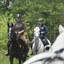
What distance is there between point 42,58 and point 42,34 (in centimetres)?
556

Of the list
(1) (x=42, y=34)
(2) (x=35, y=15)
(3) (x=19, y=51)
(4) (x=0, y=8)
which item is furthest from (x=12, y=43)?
(4) (x=0, y=8)

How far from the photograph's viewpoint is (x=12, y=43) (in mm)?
5434

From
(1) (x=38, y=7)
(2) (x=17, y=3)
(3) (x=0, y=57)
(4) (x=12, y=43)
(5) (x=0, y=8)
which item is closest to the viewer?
(4) (x=12, y=43)

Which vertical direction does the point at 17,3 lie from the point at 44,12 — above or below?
above

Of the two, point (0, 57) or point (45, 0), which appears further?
point (45, 0)

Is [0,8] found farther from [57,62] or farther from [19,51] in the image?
[57,62]

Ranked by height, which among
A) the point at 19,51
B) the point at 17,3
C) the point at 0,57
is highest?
the point at 17,3

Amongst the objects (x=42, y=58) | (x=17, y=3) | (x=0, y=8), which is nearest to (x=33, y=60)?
(x=42, y=58)

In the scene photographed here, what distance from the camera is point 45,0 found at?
773 inches

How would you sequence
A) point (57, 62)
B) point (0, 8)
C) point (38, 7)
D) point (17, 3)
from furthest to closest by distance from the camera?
1. point (0, 8)
2. point (17, 3)
3. point (38, 7)
4. point (57, 62)

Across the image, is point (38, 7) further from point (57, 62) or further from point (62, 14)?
point (57, 62)

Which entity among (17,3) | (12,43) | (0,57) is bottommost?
(0,57)

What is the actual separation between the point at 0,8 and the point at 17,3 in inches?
130

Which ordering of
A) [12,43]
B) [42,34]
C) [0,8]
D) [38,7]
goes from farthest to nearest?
[0,8], [38,7], [42,34], [12,43]
